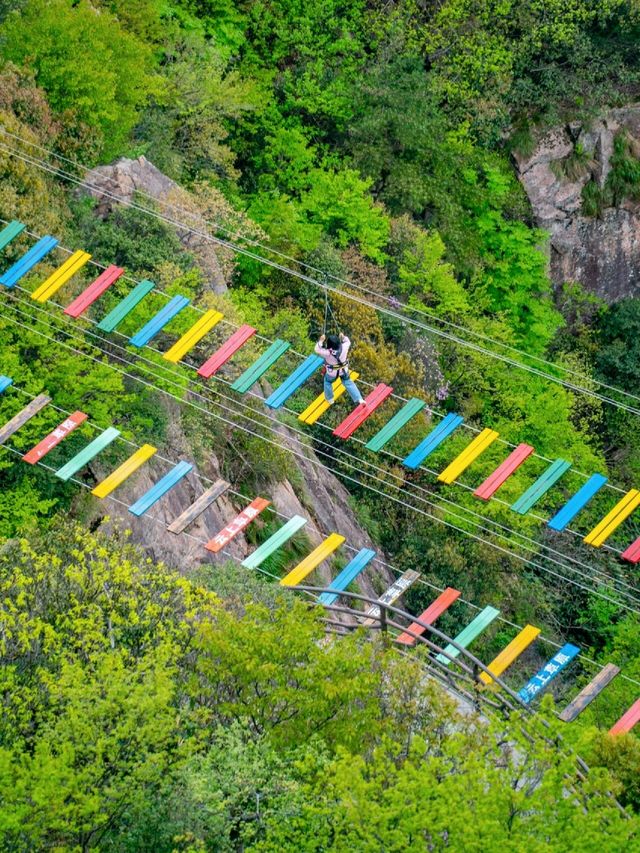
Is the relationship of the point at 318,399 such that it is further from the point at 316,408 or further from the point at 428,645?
the point at 428,645

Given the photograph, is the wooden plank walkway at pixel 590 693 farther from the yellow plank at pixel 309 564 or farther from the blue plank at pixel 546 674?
the yellow plank at pixel 309 564

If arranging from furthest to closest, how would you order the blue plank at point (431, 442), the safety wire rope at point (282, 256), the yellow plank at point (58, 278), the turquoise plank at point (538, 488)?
the safety wire rope at point (282, 256), the yellow plank at point (58, 278), the blue plank at point (431, 442), the turquoise plank at point (538, 488)

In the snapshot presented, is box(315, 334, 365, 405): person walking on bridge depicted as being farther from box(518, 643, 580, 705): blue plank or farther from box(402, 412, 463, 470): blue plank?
box(518, 643, 580, 705): blue plank

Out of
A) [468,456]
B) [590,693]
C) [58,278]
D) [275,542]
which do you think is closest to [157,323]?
[58,278]

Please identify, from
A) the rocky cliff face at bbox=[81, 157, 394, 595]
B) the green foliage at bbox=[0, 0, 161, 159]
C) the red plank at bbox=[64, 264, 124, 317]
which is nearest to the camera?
the red plank at bbox=[64, 264, 124, 317]

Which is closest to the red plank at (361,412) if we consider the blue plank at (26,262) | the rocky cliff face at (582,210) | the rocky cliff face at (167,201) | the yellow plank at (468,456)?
the yellow plank at (468,456)

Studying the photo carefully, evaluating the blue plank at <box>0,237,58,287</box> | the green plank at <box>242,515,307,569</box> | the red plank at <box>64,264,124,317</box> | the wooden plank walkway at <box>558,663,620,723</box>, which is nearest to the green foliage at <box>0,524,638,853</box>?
the green plank at <box>242,515,307,569</box>

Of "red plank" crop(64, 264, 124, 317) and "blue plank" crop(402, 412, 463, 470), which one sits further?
"red plank" crop(64, 264, 124, 317)
